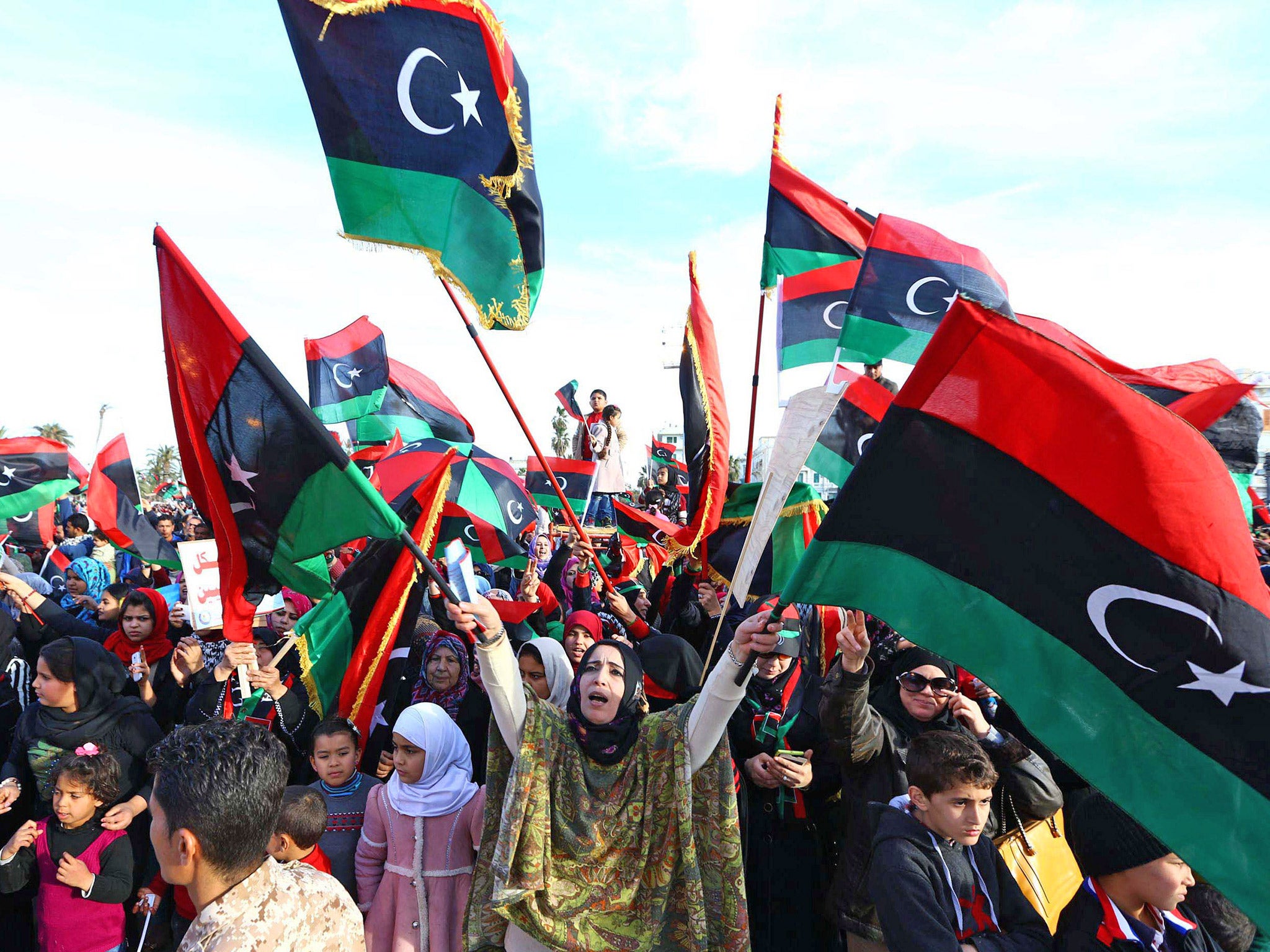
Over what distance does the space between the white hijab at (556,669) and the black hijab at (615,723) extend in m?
0.93

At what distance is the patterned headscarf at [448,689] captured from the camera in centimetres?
456

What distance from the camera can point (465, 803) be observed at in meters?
3.55

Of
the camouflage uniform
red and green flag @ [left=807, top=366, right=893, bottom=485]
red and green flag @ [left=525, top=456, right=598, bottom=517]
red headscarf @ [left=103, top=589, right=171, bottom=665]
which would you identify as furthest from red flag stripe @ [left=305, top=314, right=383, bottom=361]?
the camouflage uniform

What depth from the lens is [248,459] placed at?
11.4 ft

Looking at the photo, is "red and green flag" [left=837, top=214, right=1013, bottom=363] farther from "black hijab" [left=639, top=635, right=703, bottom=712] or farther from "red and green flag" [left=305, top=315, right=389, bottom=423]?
"red and green flag" [left=305, top=315, right=389, bottom=423]

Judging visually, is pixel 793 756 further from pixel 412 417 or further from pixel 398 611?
pixel 412 417

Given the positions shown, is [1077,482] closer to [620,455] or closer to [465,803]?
[465,803]

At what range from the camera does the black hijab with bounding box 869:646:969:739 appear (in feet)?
11.5

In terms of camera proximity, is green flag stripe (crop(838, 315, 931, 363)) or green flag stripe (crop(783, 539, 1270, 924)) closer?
green flag stripe (crop(783, 539, 1270, 924))

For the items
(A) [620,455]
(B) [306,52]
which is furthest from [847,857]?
(A) [620,455]

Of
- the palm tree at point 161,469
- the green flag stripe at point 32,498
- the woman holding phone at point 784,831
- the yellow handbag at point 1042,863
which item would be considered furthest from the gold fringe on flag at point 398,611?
the palm tree at point 161,469

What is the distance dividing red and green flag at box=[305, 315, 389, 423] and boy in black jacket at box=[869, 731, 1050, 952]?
7.96m

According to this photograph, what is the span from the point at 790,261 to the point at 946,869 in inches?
179

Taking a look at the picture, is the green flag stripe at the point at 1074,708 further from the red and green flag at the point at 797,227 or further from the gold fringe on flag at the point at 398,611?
the red and green flag at the point at 797,227
